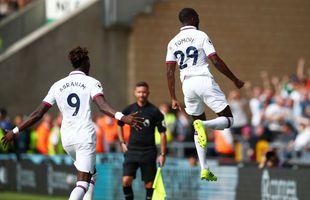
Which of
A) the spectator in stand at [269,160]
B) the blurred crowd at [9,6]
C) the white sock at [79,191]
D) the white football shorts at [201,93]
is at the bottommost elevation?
the white sock at [79,191]

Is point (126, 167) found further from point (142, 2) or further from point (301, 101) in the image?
point (142, 2)

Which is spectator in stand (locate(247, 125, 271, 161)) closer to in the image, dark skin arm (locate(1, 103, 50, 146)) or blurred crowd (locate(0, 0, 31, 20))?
dark skin arm (locate(1, 103, 50, 146))

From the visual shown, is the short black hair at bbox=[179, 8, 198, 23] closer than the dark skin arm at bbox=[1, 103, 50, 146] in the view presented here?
No

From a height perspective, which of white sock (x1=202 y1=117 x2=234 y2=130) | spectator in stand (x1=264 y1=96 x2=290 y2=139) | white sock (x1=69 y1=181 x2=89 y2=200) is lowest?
white sock (x1=69 y1=181 x2=89 y2=200)

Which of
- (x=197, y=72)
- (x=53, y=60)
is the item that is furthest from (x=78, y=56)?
(x=53, y=60)

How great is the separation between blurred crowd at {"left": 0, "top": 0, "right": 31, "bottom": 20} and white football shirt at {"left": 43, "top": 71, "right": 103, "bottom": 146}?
2326cm

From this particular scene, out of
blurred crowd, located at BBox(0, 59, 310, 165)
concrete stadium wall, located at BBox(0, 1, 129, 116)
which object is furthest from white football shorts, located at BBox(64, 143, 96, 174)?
concrete stadium wall, located at BBox(0, 1, 129, 116)

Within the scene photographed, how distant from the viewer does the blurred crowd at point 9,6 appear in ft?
125

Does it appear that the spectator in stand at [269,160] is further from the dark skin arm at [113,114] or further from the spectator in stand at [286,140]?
the dark skin arm at [113,114]

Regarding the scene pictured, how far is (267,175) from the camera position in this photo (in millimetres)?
20078

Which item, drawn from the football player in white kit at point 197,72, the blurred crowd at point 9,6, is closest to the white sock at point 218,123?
the football player in white kit at point 197,72

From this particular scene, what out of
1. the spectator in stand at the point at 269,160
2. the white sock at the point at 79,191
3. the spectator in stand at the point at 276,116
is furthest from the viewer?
the spectator in stand at the point at 276,116

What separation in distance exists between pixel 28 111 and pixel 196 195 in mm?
12532

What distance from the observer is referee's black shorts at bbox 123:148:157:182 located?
62.8 feet
